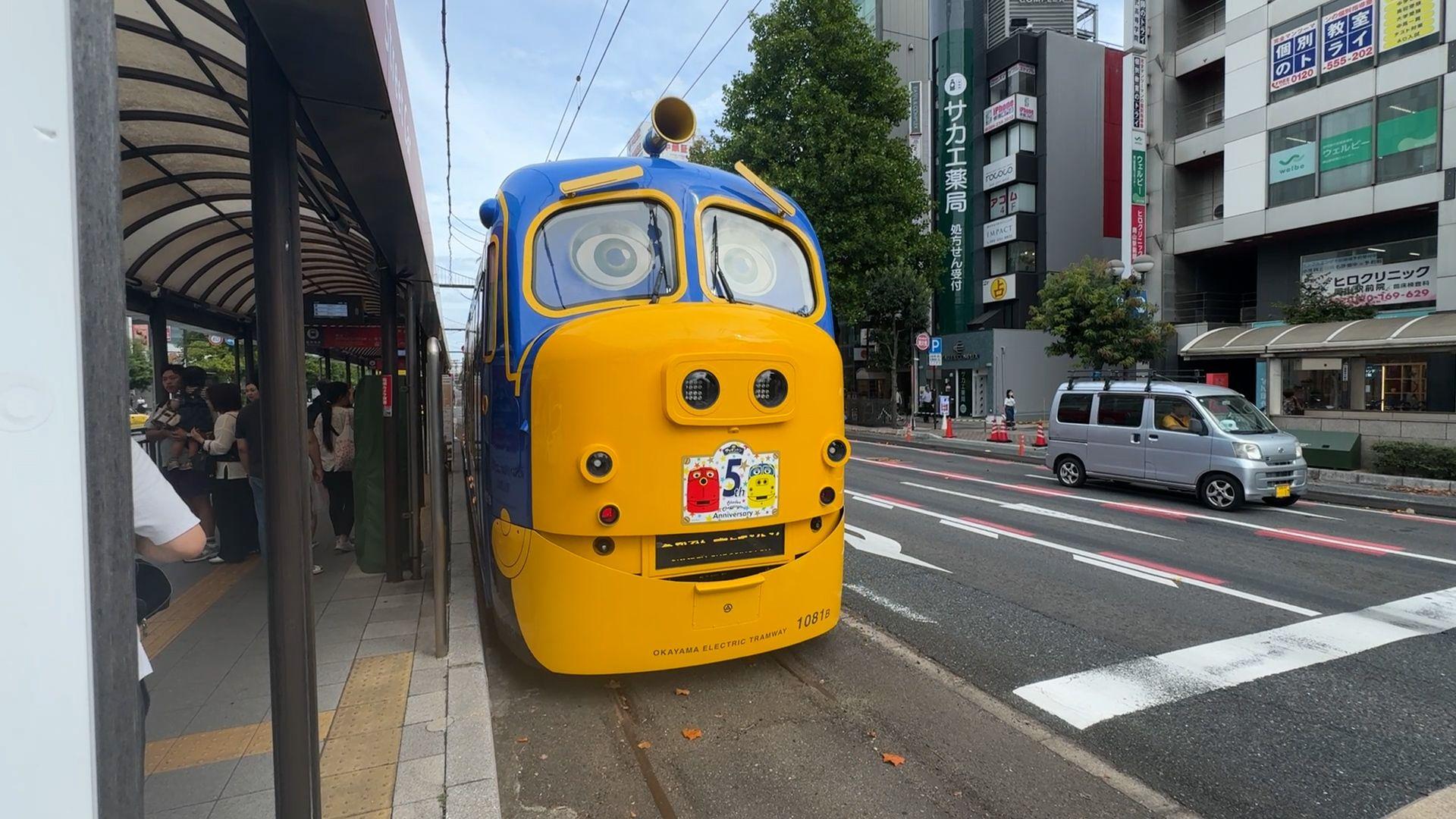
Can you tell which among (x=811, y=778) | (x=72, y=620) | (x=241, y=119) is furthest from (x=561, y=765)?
(x=241, y=119)

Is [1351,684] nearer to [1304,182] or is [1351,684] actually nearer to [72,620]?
[72,620]

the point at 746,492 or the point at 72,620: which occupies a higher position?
the point at 72,620

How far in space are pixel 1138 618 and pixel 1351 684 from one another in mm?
1433

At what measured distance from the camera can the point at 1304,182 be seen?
20703 mm

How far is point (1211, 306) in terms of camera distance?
2542cm

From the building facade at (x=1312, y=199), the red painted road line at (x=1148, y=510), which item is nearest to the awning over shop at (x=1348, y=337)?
the building facade at (x=1312, y=199)

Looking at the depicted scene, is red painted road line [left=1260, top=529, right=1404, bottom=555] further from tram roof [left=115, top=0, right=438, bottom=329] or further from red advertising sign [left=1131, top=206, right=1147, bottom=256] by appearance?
red advertising sign [left=1131, top=206, right=1147, bottom=256]

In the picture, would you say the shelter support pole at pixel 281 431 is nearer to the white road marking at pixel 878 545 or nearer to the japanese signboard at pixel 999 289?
the white road marking at pixel 878 545

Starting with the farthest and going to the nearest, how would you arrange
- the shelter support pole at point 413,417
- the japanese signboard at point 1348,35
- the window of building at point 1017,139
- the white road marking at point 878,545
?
1. the window of building at point 1017,139
2. the japanese signboard at point 1348,35
3. the white road marking at point 878,545
4. the shelter support pole at point 413,417

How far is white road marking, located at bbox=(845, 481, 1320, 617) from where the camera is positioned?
635cm

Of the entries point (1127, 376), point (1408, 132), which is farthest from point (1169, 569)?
point (1408, 132)

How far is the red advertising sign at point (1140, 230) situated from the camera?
2584cm

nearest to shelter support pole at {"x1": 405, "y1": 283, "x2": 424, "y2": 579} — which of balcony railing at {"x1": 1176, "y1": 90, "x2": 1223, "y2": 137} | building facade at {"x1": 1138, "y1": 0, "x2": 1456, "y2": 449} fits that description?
building facade at {"x1": 1138, "y1": 0, "x2": 1456, "y2": 449}

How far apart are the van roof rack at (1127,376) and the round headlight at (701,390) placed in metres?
10.4
